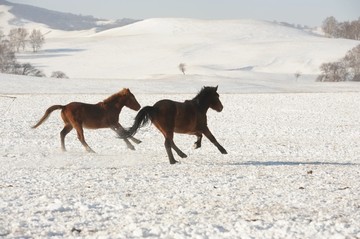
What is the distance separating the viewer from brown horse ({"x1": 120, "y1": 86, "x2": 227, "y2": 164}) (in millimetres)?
10703

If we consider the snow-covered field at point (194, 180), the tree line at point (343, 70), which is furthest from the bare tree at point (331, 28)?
the snow-covered field at point (194, 180)

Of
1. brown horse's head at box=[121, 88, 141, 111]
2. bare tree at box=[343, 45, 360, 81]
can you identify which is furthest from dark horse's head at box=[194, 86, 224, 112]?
bare tree at box=[343, 45, 360, 81]

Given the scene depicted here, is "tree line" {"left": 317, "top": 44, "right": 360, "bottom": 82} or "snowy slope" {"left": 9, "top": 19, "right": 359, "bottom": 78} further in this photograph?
"snowy slope" {"left": 9, "top": 19, "right": 359, "bottom": 78}

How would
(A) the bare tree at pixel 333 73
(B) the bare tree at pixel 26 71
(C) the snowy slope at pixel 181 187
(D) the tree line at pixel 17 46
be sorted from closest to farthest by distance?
(C) the snowy slope at pixel 181 187 < (A) the bare tree at pixel 333 73 < (B) the bare tree at pixel 26 71 < (D) the tree line at pixel 17 46

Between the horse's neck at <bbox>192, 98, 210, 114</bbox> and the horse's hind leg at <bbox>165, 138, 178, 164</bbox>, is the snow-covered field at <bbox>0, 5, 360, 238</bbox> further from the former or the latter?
the horse's neck at <bbox>192, 98, 210, 114</bbox>

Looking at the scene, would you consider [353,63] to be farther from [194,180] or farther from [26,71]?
[194,180]

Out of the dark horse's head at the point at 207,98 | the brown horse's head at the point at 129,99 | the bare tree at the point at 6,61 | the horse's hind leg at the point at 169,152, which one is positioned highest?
the dark horse's head at the point at 207,98

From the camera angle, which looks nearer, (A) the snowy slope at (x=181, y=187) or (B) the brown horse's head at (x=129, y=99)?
(A) the snowy slope at (x=181, y=187)

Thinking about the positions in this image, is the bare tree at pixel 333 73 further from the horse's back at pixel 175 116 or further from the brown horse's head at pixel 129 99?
the horse's back at pixel 175 116

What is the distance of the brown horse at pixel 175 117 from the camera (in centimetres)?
1070

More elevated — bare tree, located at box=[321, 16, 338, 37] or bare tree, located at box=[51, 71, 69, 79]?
bare tree, located at box=[321, 16, 338, 37]

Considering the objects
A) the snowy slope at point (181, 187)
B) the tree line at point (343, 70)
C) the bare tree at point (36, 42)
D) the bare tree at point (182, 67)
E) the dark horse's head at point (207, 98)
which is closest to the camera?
the snowy slope at point (181, 187)

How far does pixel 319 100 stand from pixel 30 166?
28.0m

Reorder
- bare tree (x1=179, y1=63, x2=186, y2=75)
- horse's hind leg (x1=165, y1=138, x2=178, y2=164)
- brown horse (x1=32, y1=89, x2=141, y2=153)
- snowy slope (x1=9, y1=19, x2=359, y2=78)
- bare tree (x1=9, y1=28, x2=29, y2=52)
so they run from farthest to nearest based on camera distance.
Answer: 1. bare tree (x1=9, y1=28, x2=29, y2=52)
2. snowy slope (x1=9, y1=19, x2=359, y2=78)
3. bare tree (x1=179, y1=63, x2=186, y2=75)
4. brown horse (x1=32, y1=89, x2=141, y2=153)
5. horse's hind leg (x1=165, y1=138, x2=178, y2=164)
